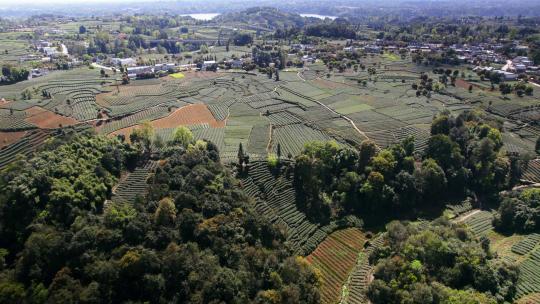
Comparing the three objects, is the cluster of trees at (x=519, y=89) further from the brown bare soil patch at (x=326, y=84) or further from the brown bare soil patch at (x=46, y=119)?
the brown bare soil patch at (x=46, y=119)

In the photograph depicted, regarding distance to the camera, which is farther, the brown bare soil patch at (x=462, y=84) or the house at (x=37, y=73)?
the house at (x=37, y=73)

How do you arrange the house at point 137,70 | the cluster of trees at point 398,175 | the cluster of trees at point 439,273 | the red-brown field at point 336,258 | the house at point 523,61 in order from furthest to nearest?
the house at point 523,61 → the house at point 137,70 → the cluster of trees at point 398,175 → the red-brown field at point 336,258 → the cluster of trees at point 439,273

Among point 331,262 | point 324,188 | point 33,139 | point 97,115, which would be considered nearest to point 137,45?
point 97,115

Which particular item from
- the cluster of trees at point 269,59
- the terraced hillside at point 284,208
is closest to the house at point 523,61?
the cluster of trees at point 269,59

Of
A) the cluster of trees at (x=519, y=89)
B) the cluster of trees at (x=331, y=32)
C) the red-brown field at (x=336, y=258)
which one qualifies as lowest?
the red-brown field at (x=336, y=258)

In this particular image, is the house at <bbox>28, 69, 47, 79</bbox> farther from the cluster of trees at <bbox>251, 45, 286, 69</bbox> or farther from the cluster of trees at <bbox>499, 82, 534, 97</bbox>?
the cluster of trees at <bbox>499, 82, 534, 97</bbox>

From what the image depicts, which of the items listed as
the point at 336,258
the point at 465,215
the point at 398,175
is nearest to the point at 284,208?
the point at 336,258
